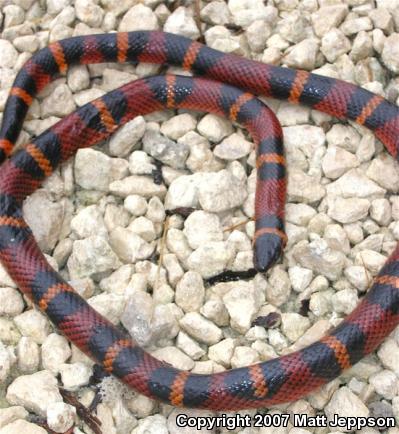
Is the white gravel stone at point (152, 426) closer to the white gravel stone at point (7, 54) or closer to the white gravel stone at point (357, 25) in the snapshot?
the white gravel stone at point (7, 54)

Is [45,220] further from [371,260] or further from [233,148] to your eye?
[371,260]

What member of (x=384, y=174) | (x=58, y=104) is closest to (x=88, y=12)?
(x=58, y=104)

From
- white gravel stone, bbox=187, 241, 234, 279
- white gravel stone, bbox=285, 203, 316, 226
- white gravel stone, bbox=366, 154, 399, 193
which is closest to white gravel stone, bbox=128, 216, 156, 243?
white gravel stone, bbox=187, 241, 234, 279

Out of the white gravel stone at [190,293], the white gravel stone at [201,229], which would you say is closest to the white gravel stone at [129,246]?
the white gravel stone at [201,229]

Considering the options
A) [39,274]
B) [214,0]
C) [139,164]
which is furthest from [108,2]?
[39,274]

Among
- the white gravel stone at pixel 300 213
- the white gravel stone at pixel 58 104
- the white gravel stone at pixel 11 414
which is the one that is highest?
the white gravel stone at pixel 58 104

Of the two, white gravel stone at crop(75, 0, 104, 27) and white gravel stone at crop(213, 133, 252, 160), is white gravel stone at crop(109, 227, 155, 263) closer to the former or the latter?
white gravel stone at crop(213, 133, 252, 160)
